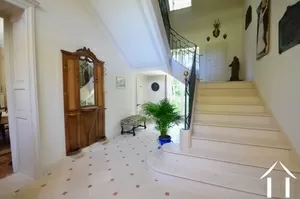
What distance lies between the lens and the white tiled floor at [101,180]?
86.7 inches

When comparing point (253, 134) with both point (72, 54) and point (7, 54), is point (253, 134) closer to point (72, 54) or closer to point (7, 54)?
point (72, 54)

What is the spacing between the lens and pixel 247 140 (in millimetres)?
2574

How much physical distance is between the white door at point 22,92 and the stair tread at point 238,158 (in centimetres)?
216

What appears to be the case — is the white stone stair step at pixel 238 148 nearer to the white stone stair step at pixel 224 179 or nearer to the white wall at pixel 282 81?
the white wall at pixel 282 81

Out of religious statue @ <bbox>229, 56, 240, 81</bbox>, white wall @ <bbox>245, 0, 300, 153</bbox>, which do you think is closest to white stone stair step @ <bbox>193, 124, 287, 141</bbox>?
white wall @ <bbox>245, 0, 300, 153</bbox>

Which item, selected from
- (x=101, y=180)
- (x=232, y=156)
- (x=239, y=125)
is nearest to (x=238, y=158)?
(x=232, y=156)

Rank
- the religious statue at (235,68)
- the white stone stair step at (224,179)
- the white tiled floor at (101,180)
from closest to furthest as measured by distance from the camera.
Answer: the white stone stair step at (224,179)
the white tiled floor at (101,180)
the religious statue at (235,68)

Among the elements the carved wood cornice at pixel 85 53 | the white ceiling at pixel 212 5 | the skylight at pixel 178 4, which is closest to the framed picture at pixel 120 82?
the carved wood cornice at pixel 85 53

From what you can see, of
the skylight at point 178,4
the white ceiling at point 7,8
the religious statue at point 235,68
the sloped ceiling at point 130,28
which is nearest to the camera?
the white ceiling at point 7,8

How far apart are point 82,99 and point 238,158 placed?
3.24m

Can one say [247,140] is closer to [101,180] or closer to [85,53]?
[101,180]

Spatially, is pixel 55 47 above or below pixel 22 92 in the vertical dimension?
above

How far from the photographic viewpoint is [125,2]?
142 inches

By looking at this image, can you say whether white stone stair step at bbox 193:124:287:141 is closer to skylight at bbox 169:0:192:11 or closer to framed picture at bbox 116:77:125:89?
framed picture at bbox 116:77:125:89
